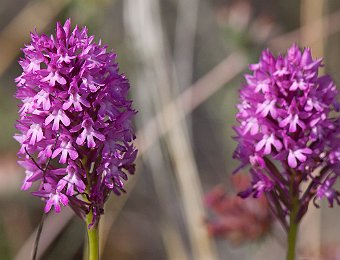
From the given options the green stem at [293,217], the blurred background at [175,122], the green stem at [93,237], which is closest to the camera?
the green stem at [93,237]

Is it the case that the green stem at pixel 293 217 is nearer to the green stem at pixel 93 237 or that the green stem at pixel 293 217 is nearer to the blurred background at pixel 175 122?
the green stem at pixel 93 237

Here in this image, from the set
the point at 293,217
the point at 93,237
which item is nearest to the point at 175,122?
the point at 293,217

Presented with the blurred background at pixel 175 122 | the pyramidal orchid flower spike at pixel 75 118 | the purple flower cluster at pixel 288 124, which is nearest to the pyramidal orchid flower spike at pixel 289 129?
the purple flower cluster at pixel 288 124

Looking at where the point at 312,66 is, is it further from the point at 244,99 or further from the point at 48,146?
the point at 48,146

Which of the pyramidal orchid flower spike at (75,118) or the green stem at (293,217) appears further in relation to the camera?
the green stem at (293,217)

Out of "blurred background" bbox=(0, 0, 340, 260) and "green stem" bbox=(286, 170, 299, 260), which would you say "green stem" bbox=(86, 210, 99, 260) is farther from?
"blurred background" bbox=(0, 0, 340, 260)

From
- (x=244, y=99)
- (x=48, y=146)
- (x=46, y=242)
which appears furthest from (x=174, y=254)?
(x=48, y=146)

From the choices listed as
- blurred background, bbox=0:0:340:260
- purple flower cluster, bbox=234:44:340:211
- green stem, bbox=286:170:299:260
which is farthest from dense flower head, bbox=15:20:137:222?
blurred background, bbox=0:0:340:260
